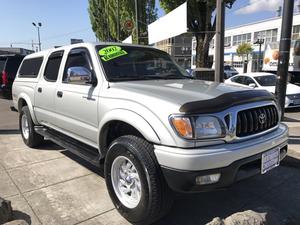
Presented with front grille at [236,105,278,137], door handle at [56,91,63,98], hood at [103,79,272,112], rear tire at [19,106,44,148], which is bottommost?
rear tire at [19,106,44,148]

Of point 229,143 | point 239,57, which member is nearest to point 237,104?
point 229,143

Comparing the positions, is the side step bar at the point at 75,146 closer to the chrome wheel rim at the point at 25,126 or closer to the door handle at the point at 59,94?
the door handle at the point at 59,94

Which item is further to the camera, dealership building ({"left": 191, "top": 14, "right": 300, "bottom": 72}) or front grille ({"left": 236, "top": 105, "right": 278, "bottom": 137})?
dealership building ({"left": 191, "top": 14, "right": 300, "bottom": 72})

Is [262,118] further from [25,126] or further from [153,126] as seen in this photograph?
[25,126]

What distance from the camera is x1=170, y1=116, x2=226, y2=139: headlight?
9.10ft

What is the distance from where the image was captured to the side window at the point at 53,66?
4.99 meters

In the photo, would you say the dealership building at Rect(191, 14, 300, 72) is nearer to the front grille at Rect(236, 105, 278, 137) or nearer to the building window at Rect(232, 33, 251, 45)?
the building window at Rect(232, 33, 251, 45)

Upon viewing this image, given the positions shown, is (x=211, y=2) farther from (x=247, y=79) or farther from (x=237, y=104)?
(x=237, y=104)

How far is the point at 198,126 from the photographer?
280 centimetres

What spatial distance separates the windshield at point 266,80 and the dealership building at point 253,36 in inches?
1291

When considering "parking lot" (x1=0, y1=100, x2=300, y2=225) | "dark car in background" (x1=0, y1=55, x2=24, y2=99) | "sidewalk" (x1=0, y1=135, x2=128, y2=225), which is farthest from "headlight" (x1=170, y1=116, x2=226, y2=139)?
"dark car in background" (x1=0, y1=55, x2=24, y2=99)

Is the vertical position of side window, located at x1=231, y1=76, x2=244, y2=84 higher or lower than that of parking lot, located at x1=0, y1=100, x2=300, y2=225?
higher

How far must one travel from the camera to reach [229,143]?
2.90 metres

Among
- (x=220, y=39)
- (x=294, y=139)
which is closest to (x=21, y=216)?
(x=294, y=139)
